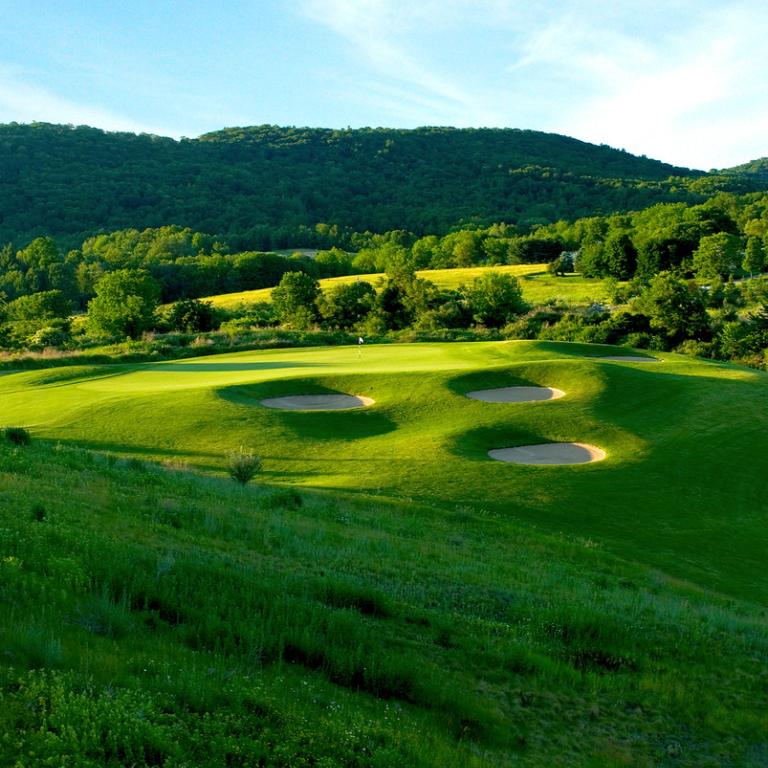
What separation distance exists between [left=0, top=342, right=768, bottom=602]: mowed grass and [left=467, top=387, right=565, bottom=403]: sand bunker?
1.24 ft

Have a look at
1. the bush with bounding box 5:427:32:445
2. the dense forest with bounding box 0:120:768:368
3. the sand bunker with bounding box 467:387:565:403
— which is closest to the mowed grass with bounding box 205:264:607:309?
the dense forest with bounding box 0:120:768:368

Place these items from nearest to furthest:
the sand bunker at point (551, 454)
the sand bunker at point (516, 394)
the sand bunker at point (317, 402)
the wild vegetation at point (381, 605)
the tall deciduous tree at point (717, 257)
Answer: the wild vegetation at point (381, 605)
the sand bunker at point (551, 454)
the sand bunker at point (317, 402)
the sand bunker at point (516, 394)
the tall deciduous tree at point (717, 257)

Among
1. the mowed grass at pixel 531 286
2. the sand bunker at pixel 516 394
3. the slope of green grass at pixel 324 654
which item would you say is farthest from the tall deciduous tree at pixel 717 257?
the slope of green grass at pixel 324 654

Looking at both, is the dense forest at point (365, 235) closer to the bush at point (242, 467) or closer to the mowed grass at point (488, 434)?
the mowed grass at point (488, 434)

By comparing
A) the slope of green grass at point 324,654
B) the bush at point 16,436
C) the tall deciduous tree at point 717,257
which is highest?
the tall deciduous tree at point 717,257

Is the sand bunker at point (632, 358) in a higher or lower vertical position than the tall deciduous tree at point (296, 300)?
lower

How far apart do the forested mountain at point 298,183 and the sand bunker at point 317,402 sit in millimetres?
93348

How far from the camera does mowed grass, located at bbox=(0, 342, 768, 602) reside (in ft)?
54.9

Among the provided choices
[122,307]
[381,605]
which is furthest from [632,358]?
[122,307]

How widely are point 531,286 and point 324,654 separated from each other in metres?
84.9

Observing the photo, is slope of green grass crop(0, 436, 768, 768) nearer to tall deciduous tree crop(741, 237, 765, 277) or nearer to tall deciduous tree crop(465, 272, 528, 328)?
tall deciduous tree crop(465, 272, 528, 328)

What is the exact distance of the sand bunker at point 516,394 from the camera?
87.5 ft

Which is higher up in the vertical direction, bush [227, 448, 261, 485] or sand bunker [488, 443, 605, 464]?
bush [227, 448, 261, 485]

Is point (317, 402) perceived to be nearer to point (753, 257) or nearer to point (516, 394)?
point (516, 394)
